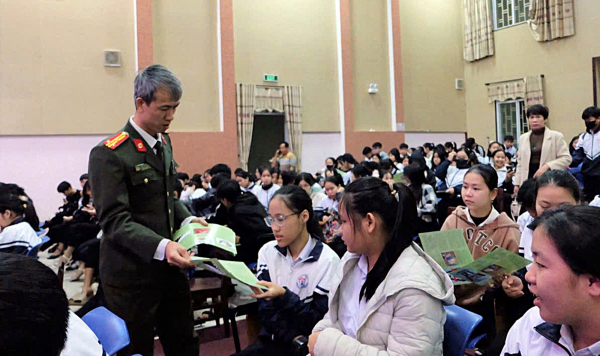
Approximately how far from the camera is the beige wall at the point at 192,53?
10219 mm

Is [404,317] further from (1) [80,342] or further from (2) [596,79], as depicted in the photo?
(2) [596,79]

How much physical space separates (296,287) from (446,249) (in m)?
0.68

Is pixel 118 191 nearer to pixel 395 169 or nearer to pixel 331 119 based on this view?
pixel 395 169

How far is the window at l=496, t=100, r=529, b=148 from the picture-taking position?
12422 millimetres

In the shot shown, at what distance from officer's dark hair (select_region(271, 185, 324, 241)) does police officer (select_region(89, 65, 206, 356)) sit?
589 mm

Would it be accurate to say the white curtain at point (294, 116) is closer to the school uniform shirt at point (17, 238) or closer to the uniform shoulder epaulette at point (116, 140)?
the school uniform shirt at point (17, 238)

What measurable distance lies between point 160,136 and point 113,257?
53 centimetres

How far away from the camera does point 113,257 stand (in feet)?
6.25

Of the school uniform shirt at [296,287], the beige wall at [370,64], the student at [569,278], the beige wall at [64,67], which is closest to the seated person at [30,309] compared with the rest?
the student at [569,278]

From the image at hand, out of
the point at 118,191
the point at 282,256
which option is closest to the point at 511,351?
the point at 282,256

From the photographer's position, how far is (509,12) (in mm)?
12391

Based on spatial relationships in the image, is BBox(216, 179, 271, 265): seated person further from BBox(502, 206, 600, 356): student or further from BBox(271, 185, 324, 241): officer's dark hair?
BBox(502, 206, 600, 356): student

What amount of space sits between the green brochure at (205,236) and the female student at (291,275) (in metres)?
0.22

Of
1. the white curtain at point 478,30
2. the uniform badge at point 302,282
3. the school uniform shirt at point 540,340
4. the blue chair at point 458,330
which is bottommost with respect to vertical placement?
the blue chair at point 458,330
